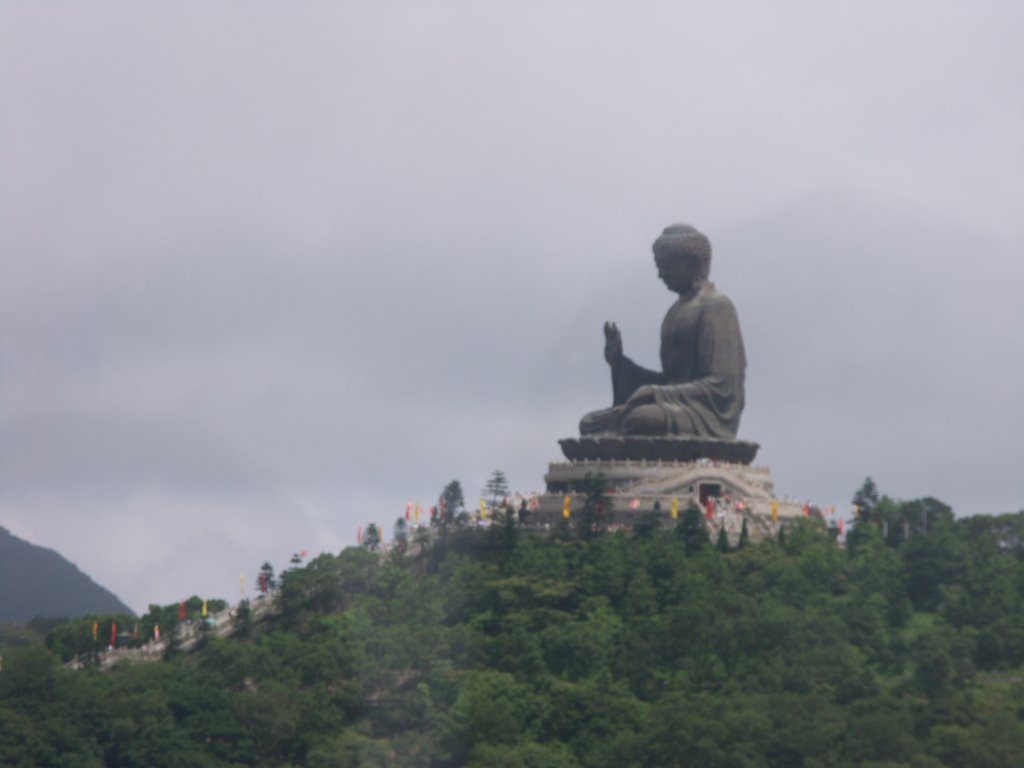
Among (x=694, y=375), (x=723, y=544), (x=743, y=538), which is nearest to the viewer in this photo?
(x=723, y=544)

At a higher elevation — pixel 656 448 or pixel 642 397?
pixel 642 397

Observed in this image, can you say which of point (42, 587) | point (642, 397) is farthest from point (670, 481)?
point (42, 587)

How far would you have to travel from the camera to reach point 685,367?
63.4m

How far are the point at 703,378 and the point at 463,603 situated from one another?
1383 centimetres

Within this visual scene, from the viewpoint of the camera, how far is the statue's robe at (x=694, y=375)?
61.7m

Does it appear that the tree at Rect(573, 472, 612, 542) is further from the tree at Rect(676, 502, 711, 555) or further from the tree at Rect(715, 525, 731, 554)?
the tree at Rect(715, 525, 731, 554)

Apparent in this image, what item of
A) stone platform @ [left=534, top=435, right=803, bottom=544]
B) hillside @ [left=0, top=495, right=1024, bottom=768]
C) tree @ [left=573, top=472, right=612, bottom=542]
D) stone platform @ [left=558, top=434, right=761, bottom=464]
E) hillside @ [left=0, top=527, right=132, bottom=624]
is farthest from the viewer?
hillside @ [left=0, top=527, right=132, bottom=624]

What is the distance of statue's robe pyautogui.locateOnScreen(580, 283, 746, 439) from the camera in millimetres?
61656

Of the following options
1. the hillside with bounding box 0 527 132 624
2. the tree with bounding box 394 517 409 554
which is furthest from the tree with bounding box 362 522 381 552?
the hillside with bounding box 0 527 132 624

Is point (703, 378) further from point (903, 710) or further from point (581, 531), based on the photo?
point (903, 710)

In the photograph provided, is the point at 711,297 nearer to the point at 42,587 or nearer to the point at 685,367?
the point at 685,367

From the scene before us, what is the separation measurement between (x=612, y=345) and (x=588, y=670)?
18.1 m

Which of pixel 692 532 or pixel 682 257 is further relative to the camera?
pixel 682 257

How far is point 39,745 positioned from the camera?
46.0 m
